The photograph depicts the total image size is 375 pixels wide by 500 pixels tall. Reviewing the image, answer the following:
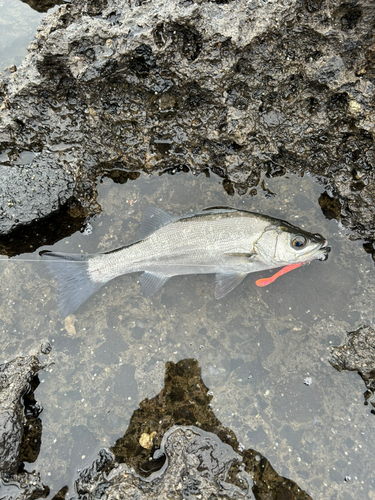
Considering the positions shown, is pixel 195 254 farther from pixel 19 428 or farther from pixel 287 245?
pixel 19 428

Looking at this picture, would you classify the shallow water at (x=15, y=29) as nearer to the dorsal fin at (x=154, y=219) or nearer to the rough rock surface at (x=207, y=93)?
the rough rock surface at (x=207, y=93)

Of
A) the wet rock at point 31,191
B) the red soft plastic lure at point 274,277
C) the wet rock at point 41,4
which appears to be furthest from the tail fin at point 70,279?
the wet rock at point 41,4

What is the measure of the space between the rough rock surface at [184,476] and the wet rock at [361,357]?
152 centimetres

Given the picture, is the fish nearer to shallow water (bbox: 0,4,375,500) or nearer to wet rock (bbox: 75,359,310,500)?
shallow water (bbox: 0,4,375,500)

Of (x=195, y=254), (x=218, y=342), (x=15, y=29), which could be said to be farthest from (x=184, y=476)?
(x=15, y=29)

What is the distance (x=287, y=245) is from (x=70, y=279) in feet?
8.17

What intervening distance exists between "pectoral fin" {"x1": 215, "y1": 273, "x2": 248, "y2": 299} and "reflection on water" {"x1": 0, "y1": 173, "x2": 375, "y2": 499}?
6.9 inches

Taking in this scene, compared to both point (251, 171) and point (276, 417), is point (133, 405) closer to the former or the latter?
point (276, 417)

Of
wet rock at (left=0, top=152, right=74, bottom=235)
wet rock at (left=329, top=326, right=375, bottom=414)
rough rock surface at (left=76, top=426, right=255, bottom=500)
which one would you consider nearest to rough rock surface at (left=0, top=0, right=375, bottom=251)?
wet rock at (left=0, top=152, right=74, bottom=235)

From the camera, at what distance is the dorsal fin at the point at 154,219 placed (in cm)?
392

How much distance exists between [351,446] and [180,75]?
428 cm

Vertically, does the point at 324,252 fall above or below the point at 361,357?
above

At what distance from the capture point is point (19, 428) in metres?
3.40

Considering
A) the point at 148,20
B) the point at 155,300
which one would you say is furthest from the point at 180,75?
the point at 155,300
